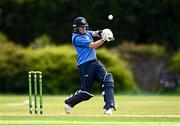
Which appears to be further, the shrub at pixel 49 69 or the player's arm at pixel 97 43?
the shrub at pixel 49 69

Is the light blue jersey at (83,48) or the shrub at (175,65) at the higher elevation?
the shrub at (175,65)

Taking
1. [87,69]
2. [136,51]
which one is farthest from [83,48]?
[136,51]

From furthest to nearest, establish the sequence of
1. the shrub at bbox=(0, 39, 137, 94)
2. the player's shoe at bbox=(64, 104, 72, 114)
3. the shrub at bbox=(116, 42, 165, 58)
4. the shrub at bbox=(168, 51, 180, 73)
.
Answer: the shrub at bbox=(116, 42, 165, 58)
the shrub at bbox=(168, 51, 180, 73)
the shrub at bbox=(0, 39, 137, 94)
the player's shoe at bbox=(64, 104, 72, 114)

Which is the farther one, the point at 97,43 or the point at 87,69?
the point at 87,69

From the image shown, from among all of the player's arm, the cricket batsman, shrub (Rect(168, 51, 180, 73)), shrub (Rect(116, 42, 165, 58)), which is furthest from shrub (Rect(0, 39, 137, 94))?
the player's arm

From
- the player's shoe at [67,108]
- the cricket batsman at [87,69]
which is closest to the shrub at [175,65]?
the player's shoe at [67,108]

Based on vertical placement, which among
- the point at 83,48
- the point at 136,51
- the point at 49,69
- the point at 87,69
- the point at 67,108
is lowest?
A: the point at 67,108

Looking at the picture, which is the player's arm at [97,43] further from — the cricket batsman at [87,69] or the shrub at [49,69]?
the shrub at [49,69]

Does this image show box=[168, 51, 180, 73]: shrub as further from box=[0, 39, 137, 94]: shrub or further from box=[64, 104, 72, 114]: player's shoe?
box=[64, 104, 72, 114]: player's shoe

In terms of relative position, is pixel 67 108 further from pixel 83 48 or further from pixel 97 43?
pixel 97 43

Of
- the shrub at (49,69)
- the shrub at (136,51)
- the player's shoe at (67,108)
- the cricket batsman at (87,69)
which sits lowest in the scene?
the player's shoe at (67,108)

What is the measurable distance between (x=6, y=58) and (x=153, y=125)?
2357 centimetres

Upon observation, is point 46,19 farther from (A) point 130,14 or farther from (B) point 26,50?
(B) point 26,50

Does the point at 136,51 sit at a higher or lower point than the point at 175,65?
higher
